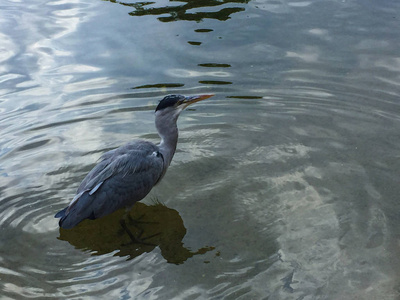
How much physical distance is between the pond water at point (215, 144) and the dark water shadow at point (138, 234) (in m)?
0.02

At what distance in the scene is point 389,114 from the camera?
8.22 meters

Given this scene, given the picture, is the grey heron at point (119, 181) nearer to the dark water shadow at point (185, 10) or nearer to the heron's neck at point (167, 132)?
the heron's neck at point (167, 132)

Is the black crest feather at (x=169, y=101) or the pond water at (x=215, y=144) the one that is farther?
the black crest feather at (x=169, y=101)

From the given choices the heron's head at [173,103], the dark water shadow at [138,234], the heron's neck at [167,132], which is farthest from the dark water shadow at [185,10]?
the dark water shadow at [138,234]

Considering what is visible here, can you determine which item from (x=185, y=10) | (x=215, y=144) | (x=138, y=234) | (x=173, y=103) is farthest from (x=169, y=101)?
(x=185, y=10)

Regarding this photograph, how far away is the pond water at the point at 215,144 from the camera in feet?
18.5

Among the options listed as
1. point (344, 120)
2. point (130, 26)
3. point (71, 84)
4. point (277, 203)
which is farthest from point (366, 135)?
point (130, 26)

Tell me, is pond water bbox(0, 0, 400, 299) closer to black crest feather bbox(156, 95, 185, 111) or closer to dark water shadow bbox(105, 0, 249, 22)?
A: dark water shadow bbox(105, 0, 249, 22)

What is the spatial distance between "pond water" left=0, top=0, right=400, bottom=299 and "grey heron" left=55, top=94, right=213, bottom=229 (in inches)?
13.8

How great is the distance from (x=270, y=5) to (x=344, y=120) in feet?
15.4

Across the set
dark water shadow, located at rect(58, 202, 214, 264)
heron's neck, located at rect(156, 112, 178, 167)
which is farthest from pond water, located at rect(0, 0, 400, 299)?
heron's neck, located at rect(156, 112, 178, 167)

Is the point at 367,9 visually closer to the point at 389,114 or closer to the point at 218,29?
the point at 218,29

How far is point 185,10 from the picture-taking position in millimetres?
12047

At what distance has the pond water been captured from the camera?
18.5ft
